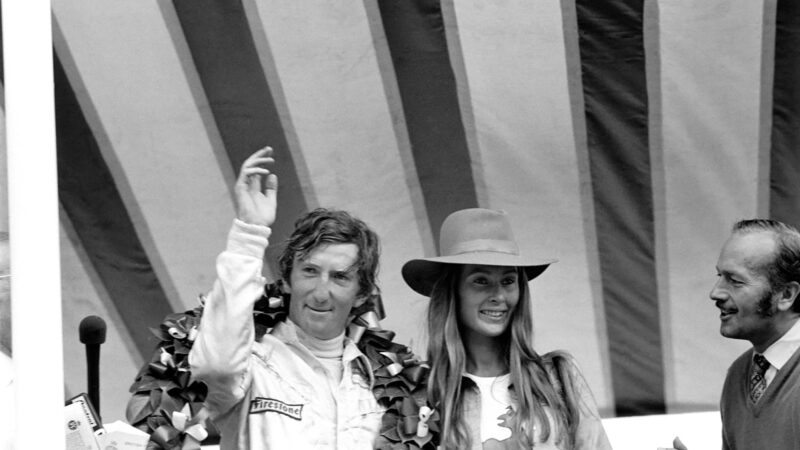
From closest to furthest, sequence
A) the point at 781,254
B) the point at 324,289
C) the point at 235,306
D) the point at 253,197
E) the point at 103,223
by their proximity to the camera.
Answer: the point at 235,306 → the point at 253,197 → the point at 324,289 → the point at 781,254 → the point at 103,223

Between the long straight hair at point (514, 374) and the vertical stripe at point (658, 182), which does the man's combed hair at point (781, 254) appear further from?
the vertical stripe at point (658, 182)

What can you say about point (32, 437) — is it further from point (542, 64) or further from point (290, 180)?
point (542, 64)

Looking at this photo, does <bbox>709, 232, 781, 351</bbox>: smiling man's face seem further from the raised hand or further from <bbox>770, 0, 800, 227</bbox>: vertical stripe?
the raised hand

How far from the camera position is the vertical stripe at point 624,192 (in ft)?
12.9

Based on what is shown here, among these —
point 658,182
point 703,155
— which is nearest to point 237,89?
point 658,182

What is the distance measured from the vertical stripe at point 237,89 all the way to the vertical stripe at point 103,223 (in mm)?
350

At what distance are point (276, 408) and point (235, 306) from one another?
0.28m

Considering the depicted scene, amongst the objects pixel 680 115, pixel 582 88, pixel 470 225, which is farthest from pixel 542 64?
pixel 470 225

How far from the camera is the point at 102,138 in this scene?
374 cm

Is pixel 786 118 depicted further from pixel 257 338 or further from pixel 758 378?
pixel 257 338

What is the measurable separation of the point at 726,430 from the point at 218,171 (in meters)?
1.59

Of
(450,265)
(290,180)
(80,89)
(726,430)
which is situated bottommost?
(726,430)

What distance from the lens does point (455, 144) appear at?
398 centimetres

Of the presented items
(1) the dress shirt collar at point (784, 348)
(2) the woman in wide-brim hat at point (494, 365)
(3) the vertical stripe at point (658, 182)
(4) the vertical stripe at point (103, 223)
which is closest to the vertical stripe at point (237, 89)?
(4) the vertical stripe at point (103, 223)
